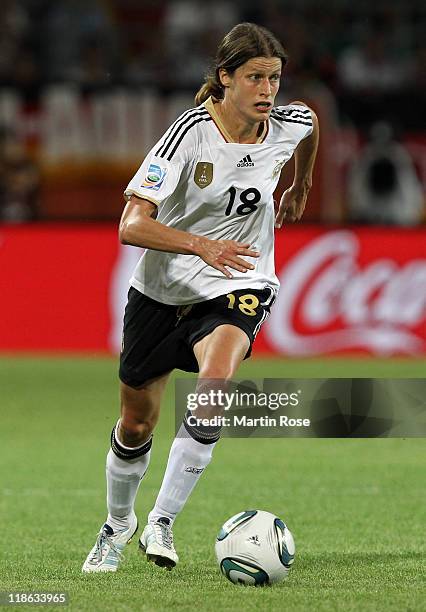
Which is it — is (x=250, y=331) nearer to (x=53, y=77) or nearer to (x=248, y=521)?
(x=248, y=521)

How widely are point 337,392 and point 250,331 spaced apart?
1.46ft

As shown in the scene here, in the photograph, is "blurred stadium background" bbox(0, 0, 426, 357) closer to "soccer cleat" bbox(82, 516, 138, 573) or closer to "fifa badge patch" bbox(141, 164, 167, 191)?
"soccer cleat" bbox(82, 516, 138, 573)

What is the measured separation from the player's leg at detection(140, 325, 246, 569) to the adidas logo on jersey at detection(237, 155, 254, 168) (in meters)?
0.69

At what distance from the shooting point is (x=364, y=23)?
17.6 metres

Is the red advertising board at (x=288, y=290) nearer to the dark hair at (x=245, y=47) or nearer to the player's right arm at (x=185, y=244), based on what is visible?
the dark hair at (x=245, y=47)

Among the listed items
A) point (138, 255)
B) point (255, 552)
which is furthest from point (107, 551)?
point (138, 255)

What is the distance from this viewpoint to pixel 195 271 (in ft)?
16.9

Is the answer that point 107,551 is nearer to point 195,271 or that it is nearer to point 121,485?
point 121,485

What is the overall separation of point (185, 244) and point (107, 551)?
1.34 meters

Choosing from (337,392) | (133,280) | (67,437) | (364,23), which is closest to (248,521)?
(337,392)

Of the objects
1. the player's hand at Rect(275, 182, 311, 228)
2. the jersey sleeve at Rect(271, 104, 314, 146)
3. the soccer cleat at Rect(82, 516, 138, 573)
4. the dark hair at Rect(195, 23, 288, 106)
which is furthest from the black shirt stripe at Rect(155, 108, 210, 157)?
the soccer cleat at Rect(82, 516, 138, 573)

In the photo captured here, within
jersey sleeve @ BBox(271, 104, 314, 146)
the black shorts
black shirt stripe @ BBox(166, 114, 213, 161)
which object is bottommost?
the black shorts

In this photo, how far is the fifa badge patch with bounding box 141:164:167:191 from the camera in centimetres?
485

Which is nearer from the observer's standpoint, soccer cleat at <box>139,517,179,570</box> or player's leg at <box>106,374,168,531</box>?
soccer cleat at <box>139,517,179,570</box>
